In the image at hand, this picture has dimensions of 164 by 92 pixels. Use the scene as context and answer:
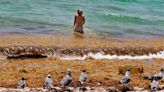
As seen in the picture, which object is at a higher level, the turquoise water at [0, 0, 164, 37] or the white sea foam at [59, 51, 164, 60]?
the white sea foam at [59, 51, 164, 60]

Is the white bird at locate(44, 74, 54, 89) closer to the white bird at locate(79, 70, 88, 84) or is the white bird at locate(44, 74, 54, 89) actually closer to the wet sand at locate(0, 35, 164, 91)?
the wet sand at locate(0, 35, 164, 91)

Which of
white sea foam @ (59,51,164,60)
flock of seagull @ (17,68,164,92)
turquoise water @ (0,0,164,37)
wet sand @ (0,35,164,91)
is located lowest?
turquoise water @ (0,0,164,37)

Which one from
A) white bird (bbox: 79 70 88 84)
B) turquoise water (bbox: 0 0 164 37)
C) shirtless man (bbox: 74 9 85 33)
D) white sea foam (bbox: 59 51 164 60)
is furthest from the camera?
turquoise water (bbox: 0 0 164 37)

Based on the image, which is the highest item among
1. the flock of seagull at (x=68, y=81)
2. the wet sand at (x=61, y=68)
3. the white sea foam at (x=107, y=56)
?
the flock of seagull at (x=68, y=81)

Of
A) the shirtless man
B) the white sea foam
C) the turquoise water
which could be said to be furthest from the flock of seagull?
the turquoise water

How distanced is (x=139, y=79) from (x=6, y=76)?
5062 millimetres

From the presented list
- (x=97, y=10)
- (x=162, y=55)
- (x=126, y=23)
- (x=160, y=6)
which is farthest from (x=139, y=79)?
(x=160, y=6)

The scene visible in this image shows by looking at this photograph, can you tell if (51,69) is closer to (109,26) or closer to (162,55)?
(162,55)

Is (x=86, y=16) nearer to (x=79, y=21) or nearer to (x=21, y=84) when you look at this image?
(x=79, y=21)

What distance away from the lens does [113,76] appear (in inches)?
765

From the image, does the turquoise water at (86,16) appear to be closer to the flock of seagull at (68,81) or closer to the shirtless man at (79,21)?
the shirtless man at (79,21)

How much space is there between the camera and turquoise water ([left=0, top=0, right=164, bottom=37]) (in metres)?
33.3

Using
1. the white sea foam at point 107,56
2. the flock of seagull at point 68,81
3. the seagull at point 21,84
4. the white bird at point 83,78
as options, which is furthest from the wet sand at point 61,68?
the white sea foam at point 107,56

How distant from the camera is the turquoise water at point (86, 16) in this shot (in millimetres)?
33281
